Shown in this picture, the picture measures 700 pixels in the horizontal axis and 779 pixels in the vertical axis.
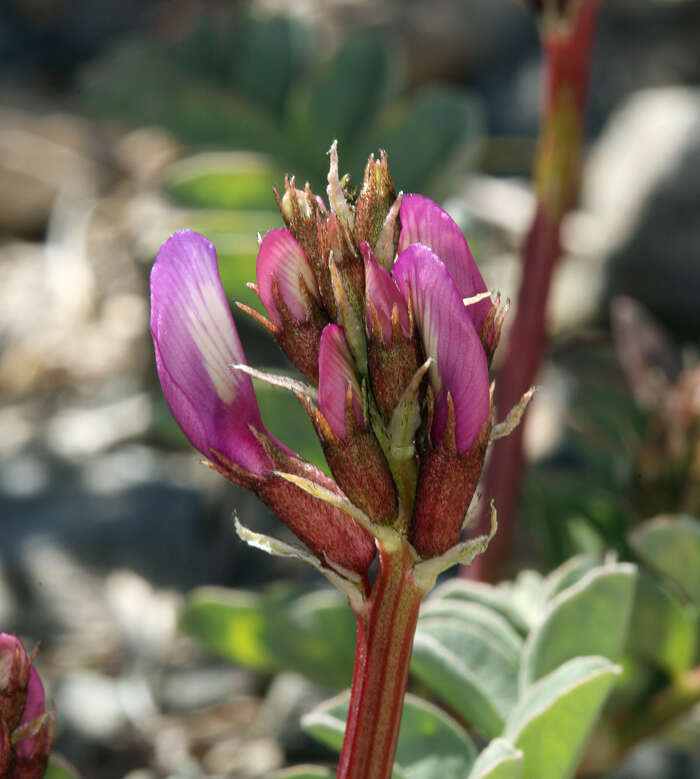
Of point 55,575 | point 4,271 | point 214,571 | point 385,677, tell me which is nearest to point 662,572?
point 385,677

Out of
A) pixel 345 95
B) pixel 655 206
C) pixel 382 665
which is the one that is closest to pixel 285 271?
pixel 382 665

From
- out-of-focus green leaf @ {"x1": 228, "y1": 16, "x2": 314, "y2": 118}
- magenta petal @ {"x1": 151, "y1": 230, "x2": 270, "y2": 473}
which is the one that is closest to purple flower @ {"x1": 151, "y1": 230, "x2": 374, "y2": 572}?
magenta petal @ {"x1": 151, "y1": 230, "x2": 270, "y2": 473}

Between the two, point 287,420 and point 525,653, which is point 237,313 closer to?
point 287,420

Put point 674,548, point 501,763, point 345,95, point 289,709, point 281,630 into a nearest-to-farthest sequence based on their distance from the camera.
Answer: point 501,763
point 674,548
point 281,630
point 289,709
point 345,95

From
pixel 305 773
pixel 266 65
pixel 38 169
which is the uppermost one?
pixel 266 65

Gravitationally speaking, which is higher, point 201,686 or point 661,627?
point 661,627

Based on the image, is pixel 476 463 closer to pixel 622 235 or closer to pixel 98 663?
pixel 98 663

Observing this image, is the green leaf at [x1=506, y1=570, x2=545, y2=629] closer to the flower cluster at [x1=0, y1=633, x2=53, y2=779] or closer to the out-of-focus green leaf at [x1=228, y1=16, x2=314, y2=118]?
the flower cluster at [x1=0, y1=633, x2=53, y2=779]

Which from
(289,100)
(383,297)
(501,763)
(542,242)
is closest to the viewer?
(383,297)
